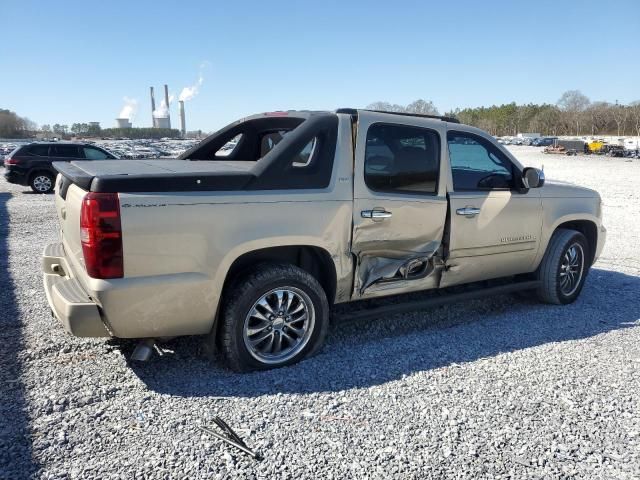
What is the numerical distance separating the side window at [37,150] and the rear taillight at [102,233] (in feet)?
52.8

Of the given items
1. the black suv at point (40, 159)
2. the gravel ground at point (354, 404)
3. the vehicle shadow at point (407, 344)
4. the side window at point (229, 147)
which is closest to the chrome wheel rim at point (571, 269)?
the vehicle shadow at point (407, 344)

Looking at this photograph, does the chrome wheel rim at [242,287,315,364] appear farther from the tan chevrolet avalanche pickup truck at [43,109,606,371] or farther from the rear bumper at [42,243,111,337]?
the rear bumper at [42,243,111,337]

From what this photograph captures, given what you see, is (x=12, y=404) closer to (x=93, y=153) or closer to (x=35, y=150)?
(x=93, y=153)

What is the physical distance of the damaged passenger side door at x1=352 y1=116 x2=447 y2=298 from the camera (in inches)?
161

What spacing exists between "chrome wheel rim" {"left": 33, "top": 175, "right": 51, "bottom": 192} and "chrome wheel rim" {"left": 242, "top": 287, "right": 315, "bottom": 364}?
53.0 ft

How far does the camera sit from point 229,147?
5.41 metres

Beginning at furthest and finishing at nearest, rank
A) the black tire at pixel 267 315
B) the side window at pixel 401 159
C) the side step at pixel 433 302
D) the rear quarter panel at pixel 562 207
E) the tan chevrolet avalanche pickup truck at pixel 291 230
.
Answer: the rear quarter panel at pixel 562 207 < the side step at pixel 433 302 < the side window at pixel 401 159 < the black tire at pixel 267 315 < the tan chevrolet avalanche pickup truck at pixel 291 230

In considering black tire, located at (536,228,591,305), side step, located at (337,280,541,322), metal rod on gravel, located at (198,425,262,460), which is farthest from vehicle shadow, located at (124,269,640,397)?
metal rod on gravel, located at (198,425,262,460)

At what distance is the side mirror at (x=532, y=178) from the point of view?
4961 mm

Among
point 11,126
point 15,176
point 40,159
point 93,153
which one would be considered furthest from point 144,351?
point 11,126

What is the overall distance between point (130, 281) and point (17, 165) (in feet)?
53.3

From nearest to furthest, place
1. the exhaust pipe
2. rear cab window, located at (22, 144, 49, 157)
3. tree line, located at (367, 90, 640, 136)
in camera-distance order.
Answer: the exhaust pipe < rear cab window, located at (22, 144, 49, 157) < tree line, located at (367, 90, 640, 136)

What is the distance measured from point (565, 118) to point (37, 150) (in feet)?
459

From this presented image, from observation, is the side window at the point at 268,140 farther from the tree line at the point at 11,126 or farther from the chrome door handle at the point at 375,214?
the tree line at the point at 11,126
